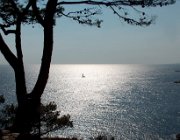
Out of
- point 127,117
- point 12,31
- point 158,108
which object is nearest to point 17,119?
point 12,31

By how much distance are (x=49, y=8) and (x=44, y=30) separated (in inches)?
22.8

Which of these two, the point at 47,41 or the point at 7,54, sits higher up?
the point at 47,41

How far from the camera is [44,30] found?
8828 millimetres

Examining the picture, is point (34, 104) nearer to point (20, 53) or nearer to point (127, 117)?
point (20, 53)

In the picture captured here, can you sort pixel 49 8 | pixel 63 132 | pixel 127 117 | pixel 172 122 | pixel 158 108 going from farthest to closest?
pixel 158 108 → pixel 127 117 → pixel 172 122 → pixel 63 132 → pixel 49 8

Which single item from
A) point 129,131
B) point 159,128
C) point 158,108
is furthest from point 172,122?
point 158,108

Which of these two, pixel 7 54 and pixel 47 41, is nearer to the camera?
pixel 47 41

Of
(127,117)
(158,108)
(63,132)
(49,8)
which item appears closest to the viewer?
(49,8)

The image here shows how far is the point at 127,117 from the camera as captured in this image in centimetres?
8138

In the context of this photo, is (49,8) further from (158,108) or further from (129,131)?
(158,108)

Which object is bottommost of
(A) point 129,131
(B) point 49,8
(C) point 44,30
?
(A) point 129,131

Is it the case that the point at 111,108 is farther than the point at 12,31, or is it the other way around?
the point at 111,108

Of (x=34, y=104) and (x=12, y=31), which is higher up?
(x=12, y=31)

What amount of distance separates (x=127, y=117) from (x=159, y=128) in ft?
45.8
